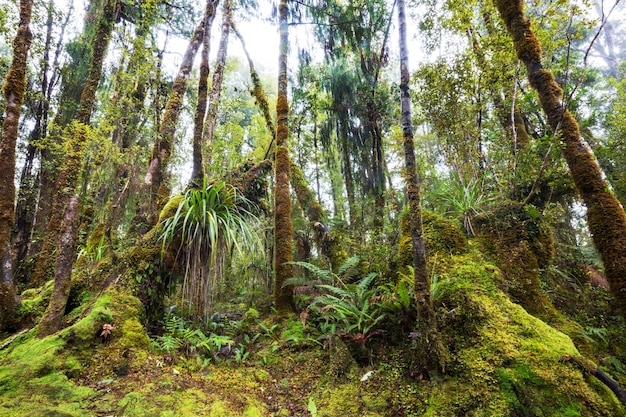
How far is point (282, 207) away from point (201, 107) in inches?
85.3

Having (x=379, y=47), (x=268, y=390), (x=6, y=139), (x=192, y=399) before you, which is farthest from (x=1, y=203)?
(x=379, y=47)

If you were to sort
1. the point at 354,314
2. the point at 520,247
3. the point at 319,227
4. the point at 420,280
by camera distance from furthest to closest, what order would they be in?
the point at 319,227
the point at 520,247
the point at 354,314
the point at 420,280

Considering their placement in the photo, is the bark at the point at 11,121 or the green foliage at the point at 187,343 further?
the bark at the point at 11,121

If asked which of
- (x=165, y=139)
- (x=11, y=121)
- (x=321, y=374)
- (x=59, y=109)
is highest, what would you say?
(x=59, y=109)

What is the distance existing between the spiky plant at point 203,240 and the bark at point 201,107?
2.39 feet

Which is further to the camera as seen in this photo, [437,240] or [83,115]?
[437,240]

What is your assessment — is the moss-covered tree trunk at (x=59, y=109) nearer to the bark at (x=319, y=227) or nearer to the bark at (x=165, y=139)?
the bark at (x=165, y=139)

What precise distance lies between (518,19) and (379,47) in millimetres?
6200

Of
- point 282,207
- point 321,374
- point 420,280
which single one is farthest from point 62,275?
point 420,280

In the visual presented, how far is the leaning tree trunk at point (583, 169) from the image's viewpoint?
2.90 m

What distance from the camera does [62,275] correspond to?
3.18m

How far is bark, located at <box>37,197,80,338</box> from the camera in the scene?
3.04 meters

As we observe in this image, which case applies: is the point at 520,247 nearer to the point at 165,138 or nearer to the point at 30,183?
the point at 165,138

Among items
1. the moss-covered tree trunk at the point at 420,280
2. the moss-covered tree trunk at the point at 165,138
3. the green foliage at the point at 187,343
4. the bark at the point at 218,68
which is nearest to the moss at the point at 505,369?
the moss-covered tree trunk at the point at 420,280
